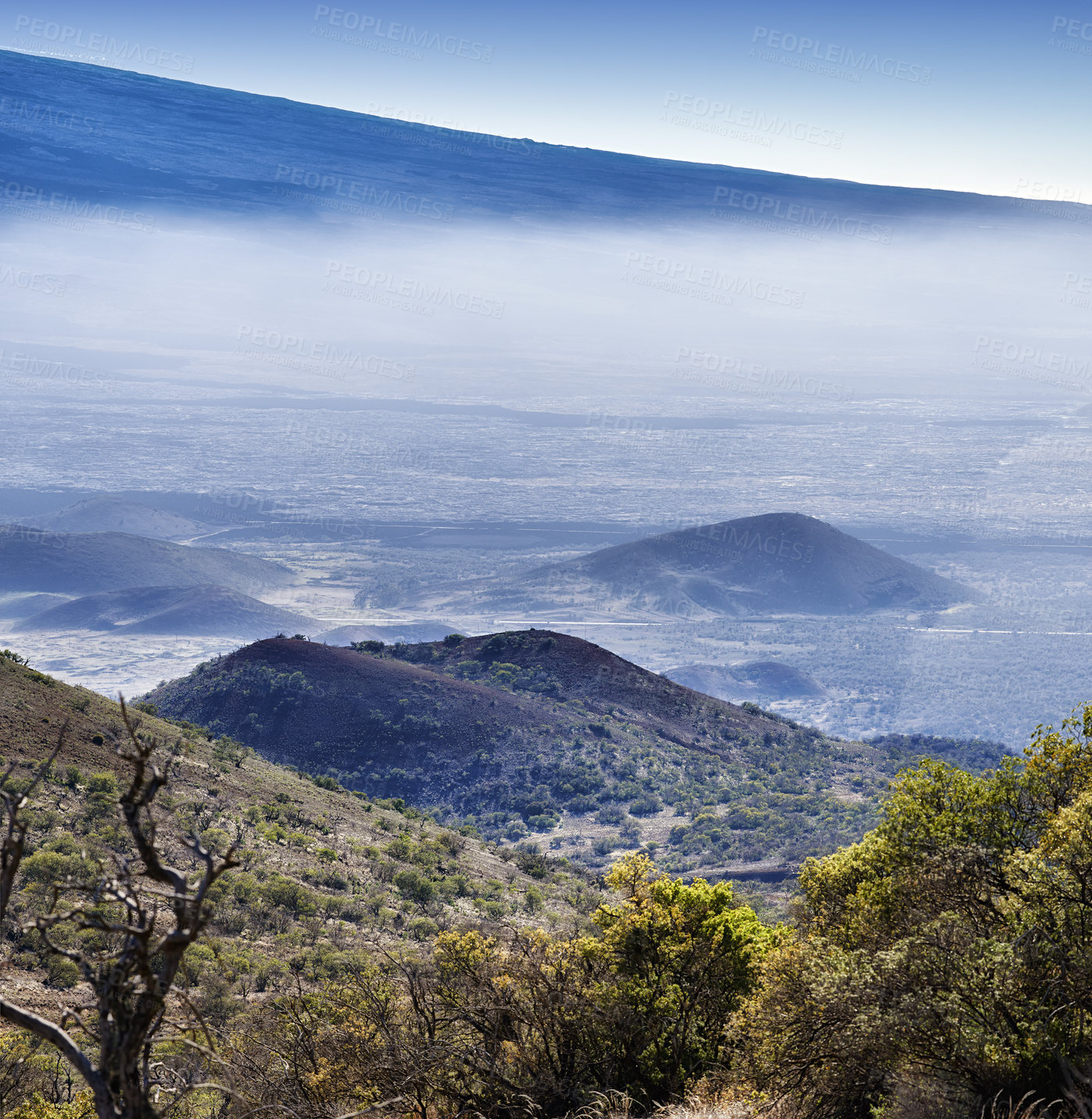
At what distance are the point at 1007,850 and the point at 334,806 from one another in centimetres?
2252

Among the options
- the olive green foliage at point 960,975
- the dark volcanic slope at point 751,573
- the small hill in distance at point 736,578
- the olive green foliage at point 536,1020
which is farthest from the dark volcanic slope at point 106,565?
the olive green foliage at point 960,975

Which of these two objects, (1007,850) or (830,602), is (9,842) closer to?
(1007,850)

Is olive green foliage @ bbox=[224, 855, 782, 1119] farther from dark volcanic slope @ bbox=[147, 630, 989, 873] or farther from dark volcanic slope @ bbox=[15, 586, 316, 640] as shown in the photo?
dark volcanic slope @ bbox=[15, 586, 316, 640]

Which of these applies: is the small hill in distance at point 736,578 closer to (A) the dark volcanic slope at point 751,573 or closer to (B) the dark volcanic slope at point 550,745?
(A) the dark volcanic slope at point 751,573

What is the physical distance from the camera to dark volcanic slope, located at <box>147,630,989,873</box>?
48906mm

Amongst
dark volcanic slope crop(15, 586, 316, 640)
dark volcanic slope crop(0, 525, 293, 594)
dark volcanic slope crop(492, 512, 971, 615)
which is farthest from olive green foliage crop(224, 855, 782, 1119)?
dark volcanic slope crop(492, 512, 971, 615)

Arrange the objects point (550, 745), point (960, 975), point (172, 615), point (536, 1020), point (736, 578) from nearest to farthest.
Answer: point (960, 975) < point (536, 1020) < point (550, 745) < point (172, 615) < point (736, 578)

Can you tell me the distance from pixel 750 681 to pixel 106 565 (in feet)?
325

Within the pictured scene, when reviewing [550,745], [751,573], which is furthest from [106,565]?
[550,745]

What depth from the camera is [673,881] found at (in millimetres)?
14312

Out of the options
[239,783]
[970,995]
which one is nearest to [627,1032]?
[970,995]

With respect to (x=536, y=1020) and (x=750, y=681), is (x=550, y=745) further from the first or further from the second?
(x=750, y=681)

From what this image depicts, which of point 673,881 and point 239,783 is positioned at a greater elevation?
point 673,881

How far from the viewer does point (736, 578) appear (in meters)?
188
